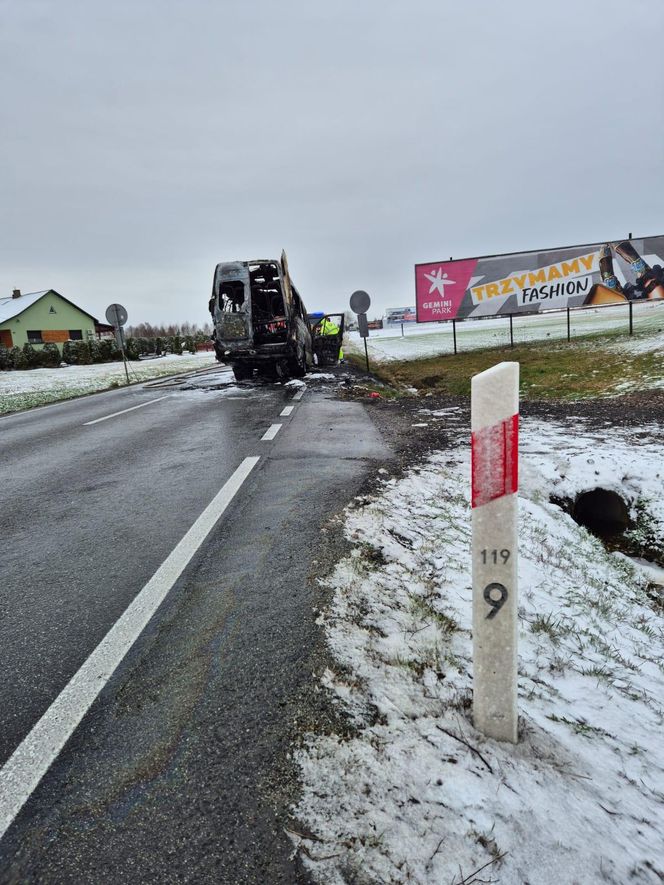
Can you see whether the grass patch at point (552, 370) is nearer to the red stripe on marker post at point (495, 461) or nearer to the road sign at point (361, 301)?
the road sign at point (361, 301)

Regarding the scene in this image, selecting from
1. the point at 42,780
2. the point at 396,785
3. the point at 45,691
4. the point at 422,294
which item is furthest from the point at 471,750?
the point at 422,294

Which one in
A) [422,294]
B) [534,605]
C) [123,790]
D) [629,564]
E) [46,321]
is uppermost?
[46,321]

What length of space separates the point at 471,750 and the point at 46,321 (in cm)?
5743

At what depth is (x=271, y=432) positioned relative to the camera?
755 cm

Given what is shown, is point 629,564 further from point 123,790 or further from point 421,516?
point 123,790

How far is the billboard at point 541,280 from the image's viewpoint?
2045 centimetres

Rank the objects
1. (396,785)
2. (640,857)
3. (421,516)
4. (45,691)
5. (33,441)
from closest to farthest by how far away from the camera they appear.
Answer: (640,857) → (396,785) → (45,691) → (421,516) → (33,441)

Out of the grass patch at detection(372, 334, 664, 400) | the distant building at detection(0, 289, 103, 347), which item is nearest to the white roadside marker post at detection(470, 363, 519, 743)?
the grass patch at detection(372, 334, 664, 400)

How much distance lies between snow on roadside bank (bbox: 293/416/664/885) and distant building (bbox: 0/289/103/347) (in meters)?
50.7

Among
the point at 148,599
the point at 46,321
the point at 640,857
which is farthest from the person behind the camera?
the point at 46,321

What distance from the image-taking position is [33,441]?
785cm

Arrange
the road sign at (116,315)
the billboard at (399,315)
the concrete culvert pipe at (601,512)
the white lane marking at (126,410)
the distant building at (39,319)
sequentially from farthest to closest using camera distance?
the billboard at (399,315) < the distant building at (39,319) < the road sign at (116,315) < the white lane marking at (126,410) < the concrete culvert pipe at (601,512)

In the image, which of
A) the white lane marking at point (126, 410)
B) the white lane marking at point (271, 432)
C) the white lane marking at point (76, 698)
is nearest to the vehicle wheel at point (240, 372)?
the white lane marking at point (126, 410)

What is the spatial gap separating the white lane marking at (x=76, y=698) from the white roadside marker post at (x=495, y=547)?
60.8 inches
